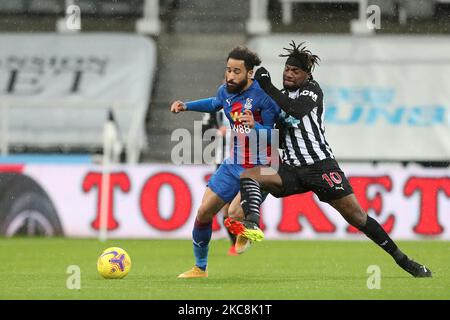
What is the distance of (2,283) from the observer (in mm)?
9430

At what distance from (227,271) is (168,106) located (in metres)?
9.51

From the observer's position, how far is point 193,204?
16.6m

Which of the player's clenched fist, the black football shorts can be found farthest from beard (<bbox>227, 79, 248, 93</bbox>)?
the black football shorts

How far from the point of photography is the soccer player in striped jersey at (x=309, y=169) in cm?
960

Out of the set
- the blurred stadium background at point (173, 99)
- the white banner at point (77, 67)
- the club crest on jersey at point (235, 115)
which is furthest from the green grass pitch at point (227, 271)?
the white banner at point (77, 67)

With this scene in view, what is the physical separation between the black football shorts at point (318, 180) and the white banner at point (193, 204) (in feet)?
22.2

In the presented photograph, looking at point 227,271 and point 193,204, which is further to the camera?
point 193,204

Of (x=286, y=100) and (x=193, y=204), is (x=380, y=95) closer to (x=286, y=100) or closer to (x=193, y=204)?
(x=193, y=204)

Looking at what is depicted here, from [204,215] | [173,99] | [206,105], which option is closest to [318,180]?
[204,215]

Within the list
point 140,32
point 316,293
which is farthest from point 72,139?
point 316,293

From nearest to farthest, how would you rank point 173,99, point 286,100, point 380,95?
point 286,100
point 380,95
point 173,99

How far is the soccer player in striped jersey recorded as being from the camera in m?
9.60

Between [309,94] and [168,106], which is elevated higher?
[168,106]

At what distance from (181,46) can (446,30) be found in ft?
15.9
